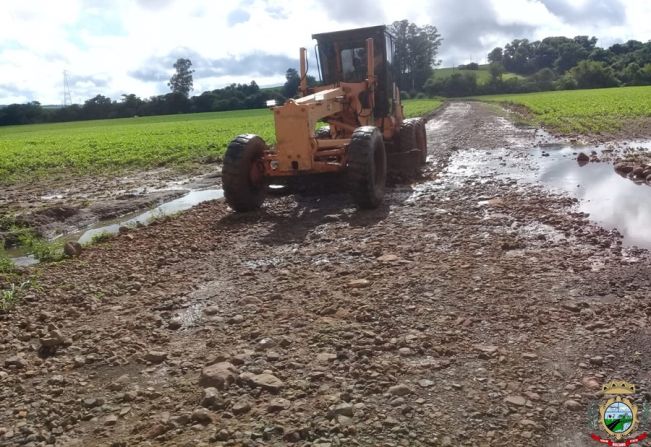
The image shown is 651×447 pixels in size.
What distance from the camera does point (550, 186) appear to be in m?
10.5

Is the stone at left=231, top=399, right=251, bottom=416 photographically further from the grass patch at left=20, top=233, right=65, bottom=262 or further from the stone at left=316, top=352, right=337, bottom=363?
the grass patch at left=20, top=233, right=65, bottom=262

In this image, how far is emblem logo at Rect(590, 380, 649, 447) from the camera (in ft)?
10.1

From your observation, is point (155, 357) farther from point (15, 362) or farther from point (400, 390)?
point (400, 390)

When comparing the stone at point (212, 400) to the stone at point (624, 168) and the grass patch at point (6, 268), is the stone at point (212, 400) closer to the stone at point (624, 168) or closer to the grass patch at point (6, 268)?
the grass patch at point (6, 268)

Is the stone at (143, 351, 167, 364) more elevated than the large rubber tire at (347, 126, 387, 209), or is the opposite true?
the large rubber tire at (347, 126, 387, 209)

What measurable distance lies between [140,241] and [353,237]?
9.78 feet

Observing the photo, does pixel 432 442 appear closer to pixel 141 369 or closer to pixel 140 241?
pixel 141 369

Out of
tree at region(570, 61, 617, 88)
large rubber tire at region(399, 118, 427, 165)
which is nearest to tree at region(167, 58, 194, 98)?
→ tree at region(570, 61, 617, 88)

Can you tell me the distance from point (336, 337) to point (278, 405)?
3.30 feet

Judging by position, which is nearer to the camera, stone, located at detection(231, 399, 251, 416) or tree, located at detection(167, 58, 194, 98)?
stone, located at detection(231, 399, 251, 416)

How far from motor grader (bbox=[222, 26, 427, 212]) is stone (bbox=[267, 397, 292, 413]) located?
5.40m

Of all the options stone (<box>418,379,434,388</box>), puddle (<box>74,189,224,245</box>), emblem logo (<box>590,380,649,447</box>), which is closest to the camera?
emblem logo (<box>590,380,649,447</box>)

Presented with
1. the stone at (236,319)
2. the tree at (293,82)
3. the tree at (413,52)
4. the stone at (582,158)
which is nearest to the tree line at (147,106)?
the tree at (413,52)

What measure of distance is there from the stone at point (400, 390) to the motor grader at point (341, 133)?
17.3 ft
